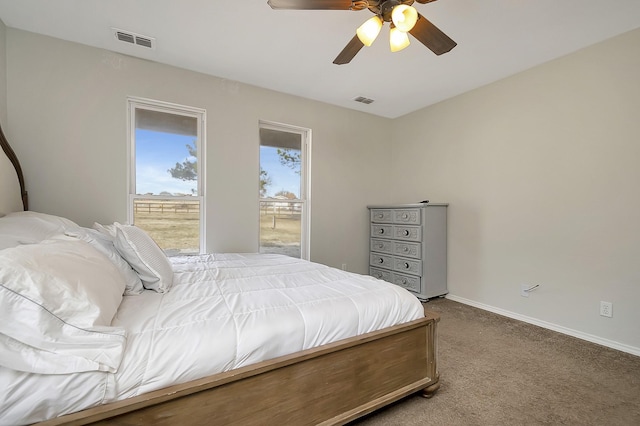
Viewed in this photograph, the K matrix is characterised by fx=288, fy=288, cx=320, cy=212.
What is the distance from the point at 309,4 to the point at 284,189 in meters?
2.21

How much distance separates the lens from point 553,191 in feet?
8.85

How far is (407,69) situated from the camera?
2.89 metres

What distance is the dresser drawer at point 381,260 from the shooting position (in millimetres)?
3797

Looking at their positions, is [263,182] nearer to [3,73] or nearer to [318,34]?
[318,34]

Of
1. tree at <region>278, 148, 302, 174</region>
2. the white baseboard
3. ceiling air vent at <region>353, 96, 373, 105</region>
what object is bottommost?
the white baseboard

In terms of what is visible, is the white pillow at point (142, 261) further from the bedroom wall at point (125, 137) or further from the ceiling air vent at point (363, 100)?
the ceiling air vent at point (363, 100)

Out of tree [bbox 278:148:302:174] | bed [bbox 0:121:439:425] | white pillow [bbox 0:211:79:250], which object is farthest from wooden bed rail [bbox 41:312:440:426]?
tree [bbox 278:148:302:174]

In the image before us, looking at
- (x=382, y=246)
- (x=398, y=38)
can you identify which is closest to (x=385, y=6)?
(x=398, y=38)

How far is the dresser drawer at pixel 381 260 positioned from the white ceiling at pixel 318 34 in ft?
7.03

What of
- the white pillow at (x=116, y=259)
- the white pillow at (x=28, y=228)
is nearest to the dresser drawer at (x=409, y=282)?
the white pillow at (x=116, y=259)

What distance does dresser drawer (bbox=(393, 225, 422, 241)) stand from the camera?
134 inches

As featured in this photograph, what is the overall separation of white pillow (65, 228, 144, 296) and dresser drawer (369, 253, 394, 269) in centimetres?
294

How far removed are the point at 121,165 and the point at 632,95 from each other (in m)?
4.34

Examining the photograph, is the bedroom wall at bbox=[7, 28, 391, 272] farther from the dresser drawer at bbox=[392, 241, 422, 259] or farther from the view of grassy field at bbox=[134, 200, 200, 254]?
the dresser drawer at bbox=[392, 241, 422, 259]
